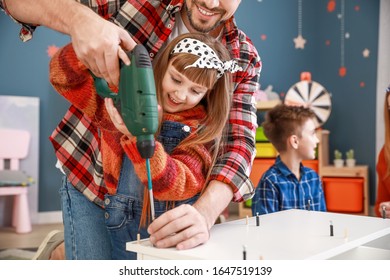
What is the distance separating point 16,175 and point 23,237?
0.38 metres

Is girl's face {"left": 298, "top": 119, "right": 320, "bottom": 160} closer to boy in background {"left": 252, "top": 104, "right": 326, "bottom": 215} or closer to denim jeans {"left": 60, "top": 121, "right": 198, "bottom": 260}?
boy in background {"left": 252, "top": 104, "right": 326, "bottom": 215}

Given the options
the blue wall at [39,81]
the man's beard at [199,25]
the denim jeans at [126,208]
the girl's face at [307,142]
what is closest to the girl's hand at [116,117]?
the denim jeans at [126,208]

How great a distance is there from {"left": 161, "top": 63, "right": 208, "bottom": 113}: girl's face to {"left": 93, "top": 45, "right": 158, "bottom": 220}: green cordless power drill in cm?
23

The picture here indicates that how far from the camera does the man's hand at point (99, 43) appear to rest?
2.00 feet

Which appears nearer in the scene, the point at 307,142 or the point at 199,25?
the point at 199,25

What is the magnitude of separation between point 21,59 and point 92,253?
7.42 ft

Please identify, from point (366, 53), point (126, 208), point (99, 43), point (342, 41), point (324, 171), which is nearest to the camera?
point (99, 43)

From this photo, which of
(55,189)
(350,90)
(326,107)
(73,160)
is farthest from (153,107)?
(350,90)

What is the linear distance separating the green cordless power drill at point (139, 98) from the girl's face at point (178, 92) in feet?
0.75

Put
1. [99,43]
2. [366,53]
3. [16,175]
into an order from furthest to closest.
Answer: [366,53], [16,175], [99,43]

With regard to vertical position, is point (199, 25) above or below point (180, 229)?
above

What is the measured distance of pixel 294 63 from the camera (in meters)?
3.43

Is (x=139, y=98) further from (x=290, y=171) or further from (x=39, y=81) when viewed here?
(x=39, y=81)

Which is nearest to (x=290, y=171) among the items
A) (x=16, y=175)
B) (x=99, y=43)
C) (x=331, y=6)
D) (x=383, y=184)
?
(x=383, y=184)
